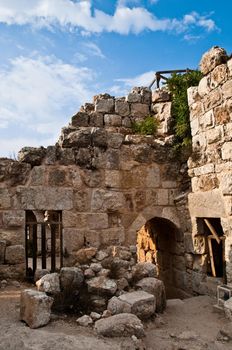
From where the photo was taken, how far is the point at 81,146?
627 cm

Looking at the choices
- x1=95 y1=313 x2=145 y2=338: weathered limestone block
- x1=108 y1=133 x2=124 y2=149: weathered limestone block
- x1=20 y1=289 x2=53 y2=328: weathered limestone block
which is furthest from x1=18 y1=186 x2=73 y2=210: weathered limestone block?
x1=95 y1=313 x2=145 y2=338: weathered limestone block

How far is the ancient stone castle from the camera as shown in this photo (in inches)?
219

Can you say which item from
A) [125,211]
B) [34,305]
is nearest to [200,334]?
[34,305]

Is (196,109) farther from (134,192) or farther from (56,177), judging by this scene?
(56,177)

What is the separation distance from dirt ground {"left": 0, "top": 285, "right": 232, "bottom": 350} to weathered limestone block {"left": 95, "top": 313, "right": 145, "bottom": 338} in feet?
0.23

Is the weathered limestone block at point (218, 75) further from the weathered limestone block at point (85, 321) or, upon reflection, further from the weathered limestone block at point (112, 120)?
the weathered limestone block at point (85, 321)

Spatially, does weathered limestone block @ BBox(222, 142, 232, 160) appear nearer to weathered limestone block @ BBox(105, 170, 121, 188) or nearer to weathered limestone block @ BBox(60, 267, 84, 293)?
weathered limestone block @ BBox(105, 170, 121, 188)

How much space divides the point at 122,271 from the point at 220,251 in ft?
7.01

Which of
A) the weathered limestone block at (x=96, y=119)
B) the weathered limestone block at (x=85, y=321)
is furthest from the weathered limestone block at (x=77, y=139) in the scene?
the weathered limestone block at (x=85, y=321)

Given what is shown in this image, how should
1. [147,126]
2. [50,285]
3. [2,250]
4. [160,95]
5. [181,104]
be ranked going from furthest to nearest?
1. [160,95]
2. [147,126]
3. [181,104]
4. [2,250]
5. [50,285]

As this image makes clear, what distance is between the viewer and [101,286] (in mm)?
4539

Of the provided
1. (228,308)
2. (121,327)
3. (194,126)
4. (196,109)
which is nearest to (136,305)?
(121,327)

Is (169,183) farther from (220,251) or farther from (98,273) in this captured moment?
(98,273)

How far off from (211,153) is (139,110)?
2.54m
